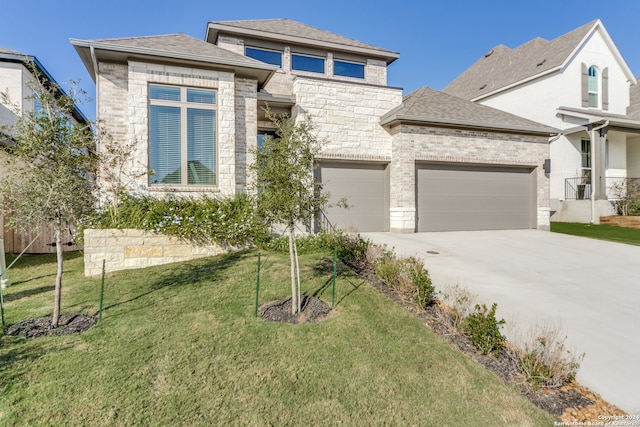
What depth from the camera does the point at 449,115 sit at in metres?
11.9

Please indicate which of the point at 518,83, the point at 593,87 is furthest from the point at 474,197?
the point at 593,87

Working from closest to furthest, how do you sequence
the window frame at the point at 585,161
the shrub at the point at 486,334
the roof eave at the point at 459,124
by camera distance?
the shrub at the point at 486,334
the roof eave at the point at 459,124
the window frame at the point at 585,161

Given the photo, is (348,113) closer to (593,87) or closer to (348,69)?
(348,69)

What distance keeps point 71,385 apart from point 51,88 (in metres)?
3.97

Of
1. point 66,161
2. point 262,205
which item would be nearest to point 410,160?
point 262,205

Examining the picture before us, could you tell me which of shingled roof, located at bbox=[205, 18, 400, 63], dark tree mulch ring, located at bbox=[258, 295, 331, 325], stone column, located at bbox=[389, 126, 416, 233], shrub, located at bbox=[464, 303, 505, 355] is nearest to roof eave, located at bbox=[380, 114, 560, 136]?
stone column, located at bbox=[389, 126, 416, 233]

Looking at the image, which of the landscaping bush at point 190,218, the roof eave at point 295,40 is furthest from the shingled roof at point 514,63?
the landscaping bush at point 190,218

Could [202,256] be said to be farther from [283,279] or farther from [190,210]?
[283,279]

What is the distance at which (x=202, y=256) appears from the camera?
7812 mm

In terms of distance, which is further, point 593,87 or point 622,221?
point 593,87

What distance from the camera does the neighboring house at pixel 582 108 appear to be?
14679 mm

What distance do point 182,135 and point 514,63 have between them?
19527 mm

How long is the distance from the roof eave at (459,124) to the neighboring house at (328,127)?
48mm

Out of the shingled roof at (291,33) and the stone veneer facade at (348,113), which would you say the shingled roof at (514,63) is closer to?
the shingled roof at (291,33)
